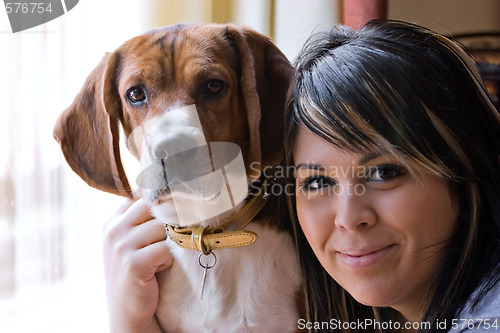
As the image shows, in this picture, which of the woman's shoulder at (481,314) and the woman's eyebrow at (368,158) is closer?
the woman's shoulder at (481,314)

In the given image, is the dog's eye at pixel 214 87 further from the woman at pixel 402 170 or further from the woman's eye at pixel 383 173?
the woman's eye at pixel 383 173

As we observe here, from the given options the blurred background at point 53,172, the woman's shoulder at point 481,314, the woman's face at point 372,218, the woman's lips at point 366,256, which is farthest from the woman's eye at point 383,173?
the blurred background at point 53,172

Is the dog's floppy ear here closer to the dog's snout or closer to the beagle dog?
the beagle dog

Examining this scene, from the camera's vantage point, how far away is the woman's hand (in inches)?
41.9

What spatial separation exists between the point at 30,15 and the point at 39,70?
4.6 inches

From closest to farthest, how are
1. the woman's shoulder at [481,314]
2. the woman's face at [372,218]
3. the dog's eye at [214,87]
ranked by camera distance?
the woman's shoulder at [481,314] < the woman's face at [372,218] < the dog's eye at [214,87]

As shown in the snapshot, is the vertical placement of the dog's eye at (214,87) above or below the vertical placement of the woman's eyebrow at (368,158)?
above

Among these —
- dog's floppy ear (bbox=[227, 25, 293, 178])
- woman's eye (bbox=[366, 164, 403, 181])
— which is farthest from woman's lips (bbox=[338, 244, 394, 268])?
dog's floppy ear (bbox=[227, 25, 293, 178])

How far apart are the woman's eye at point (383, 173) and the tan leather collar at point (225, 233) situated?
24cm

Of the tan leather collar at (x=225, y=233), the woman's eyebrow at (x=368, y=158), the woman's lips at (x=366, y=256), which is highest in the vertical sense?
the woman's eyebrow at (x=368, y=158)

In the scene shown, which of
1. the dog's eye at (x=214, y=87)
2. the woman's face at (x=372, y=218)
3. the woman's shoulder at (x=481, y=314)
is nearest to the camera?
the woman's shoulder at (x=481, y=314)

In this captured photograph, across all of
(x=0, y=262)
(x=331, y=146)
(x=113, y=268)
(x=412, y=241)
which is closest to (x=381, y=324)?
(x=412, y=241)

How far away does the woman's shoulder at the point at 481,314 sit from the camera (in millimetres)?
778

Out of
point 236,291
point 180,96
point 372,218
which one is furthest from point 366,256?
point 180,96
